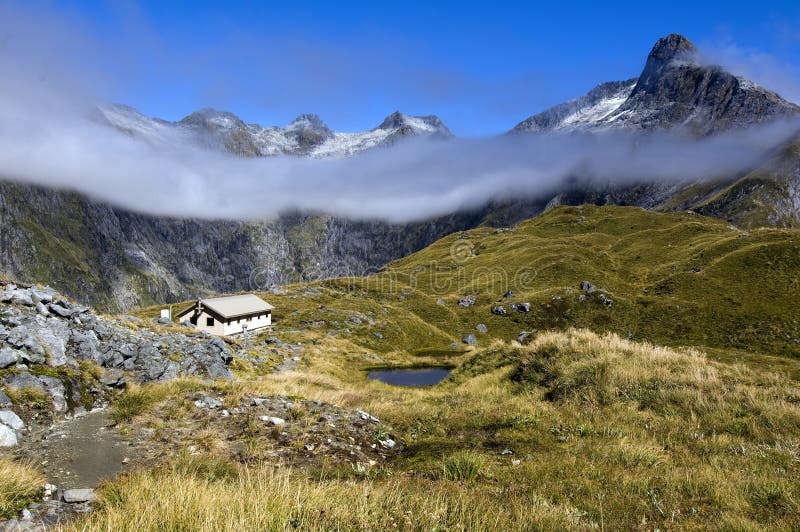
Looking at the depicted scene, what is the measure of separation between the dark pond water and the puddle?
43456mm

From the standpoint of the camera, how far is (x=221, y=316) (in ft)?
219

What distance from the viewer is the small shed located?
67.2 m

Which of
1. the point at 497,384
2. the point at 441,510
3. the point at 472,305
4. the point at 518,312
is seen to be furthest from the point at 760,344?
the point at 441,510

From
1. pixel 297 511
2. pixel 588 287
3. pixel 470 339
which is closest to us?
pixel 297 511

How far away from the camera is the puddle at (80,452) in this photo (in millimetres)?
8617

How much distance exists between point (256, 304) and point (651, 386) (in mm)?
71771

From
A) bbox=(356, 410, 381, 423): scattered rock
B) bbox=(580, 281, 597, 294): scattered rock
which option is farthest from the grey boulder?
bbox=(580, 281, 597, 294): scattered rock

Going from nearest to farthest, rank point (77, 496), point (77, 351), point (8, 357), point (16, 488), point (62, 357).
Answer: point (16, 488) < point (77, 496) < point (8, 357) < point (62, 357) < point (77, 351)

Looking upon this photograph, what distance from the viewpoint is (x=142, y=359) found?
19766 millimetres

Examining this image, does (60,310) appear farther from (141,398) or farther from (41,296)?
(141,398)

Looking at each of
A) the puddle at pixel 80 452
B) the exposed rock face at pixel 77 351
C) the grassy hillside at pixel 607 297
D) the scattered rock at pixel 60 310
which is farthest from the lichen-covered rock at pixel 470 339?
the puddle at pixel 80 452

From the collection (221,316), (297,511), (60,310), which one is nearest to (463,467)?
(297,511)

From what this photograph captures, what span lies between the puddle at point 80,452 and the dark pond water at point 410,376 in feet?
143

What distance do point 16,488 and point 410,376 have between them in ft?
181
